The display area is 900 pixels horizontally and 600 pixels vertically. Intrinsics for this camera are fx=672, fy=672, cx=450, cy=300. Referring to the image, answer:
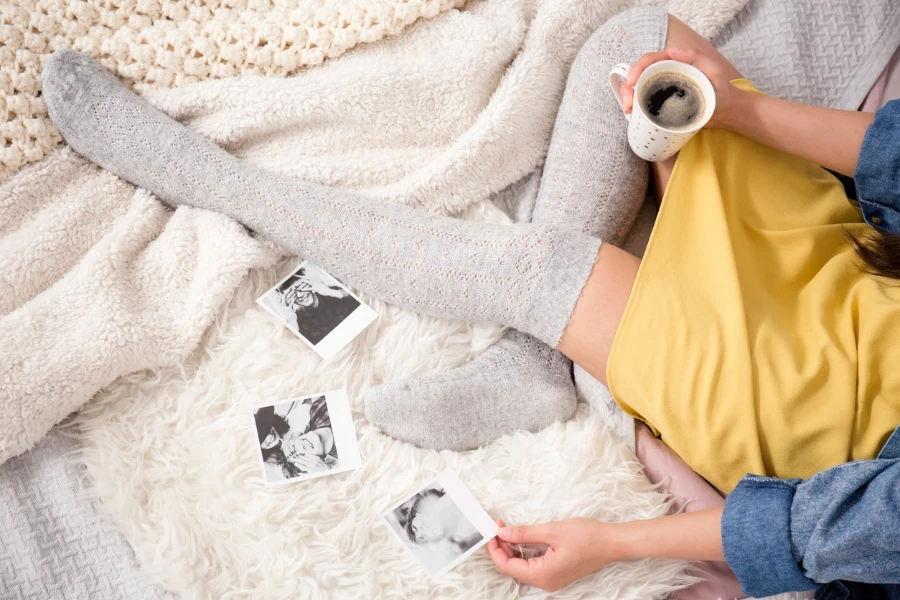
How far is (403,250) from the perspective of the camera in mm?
961

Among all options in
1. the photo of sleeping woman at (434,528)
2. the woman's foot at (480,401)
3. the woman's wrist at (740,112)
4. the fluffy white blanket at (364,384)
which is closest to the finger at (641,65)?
the woman's wrist at (740,112)

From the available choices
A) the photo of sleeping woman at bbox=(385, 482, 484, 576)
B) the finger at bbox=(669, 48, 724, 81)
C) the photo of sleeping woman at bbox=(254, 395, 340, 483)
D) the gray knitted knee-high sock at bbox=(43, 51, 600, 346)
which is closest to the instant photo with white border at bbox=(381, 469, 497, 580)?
the photo of sleeping woman at bbox=(385, 482, 484, 576)

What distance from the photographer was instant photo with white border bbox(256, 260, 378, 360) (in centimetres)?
100

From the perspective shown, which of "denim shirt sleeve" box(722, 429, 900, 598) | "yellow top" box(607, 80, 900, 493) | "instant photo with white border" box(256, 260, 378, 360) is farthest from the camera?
"instant photo with white border" box(256, 260, 378, 360)

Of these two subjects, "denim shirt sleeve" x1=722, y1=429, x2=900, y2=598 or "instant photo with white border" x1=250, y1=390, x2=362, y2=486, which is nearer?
"denim shirt sleeve" x1=722, y1=429, x2=900, y2=598

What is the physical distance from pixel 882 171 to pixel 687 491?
0.48m

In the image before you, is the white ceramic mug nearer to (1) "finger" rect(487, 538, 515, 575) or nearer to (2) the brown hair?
(2) the brown hair

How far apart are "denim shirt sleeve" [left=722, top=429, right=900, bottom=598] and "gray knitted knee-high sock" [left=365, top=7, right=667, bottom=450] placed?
298mm

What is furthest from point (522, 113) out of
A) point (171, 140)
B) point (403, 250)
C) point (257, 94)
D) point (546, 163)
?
point (171, 140)

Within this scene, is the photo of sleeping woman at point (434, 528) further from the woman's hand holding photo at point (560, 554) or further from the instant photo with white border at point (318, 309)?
the instant photo with white border at point (318, 309)

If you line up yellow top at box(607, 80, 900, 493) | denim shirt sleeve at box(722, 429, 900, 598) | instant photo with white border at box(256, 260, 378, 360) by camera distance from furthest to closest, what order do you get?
instant photo with white border at box(256, 260, 378, 360) < yellow top at box(607, 80, 900, 493) < denim shirt sleeve at box(722, 429, 900, 598)

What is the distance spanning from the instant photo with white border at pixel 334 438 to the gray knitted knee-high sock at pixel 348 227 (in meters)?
0.17

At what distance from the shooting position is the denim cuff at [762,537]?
28.6 inches

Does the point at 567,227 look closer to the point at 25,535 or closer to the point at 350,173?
the point at 350,173
